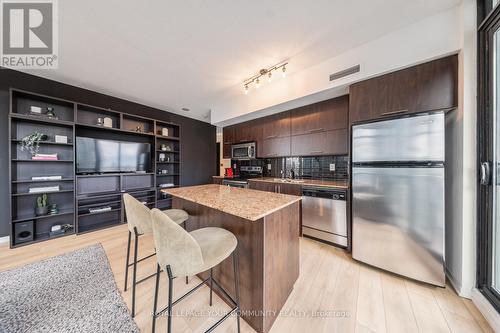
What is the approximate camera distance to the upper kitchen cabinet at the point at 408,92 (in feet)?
5.28

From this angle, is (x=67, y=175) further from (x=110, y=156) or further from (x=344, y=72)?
(x=344, y=72)

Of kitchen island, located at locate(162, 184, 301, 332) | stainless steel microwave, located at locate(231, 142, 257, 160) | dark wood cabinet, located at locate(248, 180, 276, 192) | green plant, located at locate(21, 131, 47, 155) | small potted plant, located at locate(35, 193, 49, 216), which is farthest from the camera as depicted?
stainless steel microwave, located at locate(231, 142, 257, 160)

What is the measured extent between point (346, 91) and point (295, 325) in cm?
278

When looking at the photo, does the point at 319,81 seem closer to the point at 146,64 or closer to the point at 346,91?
the point at 346,91

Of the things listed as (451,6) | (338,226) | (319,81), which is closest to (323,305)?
(338,226)

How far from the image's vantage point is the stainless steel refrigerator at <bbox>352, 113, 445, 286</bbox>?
5.34 ft

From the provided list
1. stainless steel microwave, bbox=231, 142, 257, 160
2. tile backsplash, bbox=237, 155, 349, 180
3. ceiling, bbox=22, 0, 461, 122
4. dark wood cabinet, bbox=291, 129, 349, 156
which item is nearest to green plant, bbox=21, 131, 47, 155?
ceiling, bbox=22, 0, 461, 122

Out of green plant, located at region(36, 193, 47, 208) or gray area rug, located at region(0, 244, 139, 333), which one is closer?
gray area rug, located at region(0, 244, 139, 333)

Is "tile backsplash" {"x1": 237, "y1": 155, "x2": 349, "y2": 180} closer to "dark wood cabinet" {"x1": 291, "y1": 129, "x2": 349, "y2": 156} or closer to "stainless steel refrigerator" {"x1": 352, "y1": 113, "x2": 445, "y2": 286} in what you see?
"dark wood cabinet" {"x1": 291, "y1": 129, "x2": 349, "y2": 156}

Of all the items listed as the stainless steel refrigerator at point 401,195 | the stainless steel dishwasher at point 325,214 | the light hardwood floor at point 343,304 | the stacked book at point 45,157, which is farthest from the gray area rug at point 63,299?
the stainless steel refrigerator at point 401,195

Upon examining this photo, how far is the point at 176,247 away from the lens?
0.91m

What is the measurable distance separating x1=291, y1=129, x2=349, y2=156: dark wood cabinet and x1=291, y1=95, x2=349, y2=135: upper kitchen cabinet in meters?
0.08

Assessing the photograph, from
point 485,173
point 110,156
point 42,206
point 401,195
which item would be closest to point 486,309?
point 401,195

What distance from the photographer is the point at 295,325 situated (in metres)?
1.27
